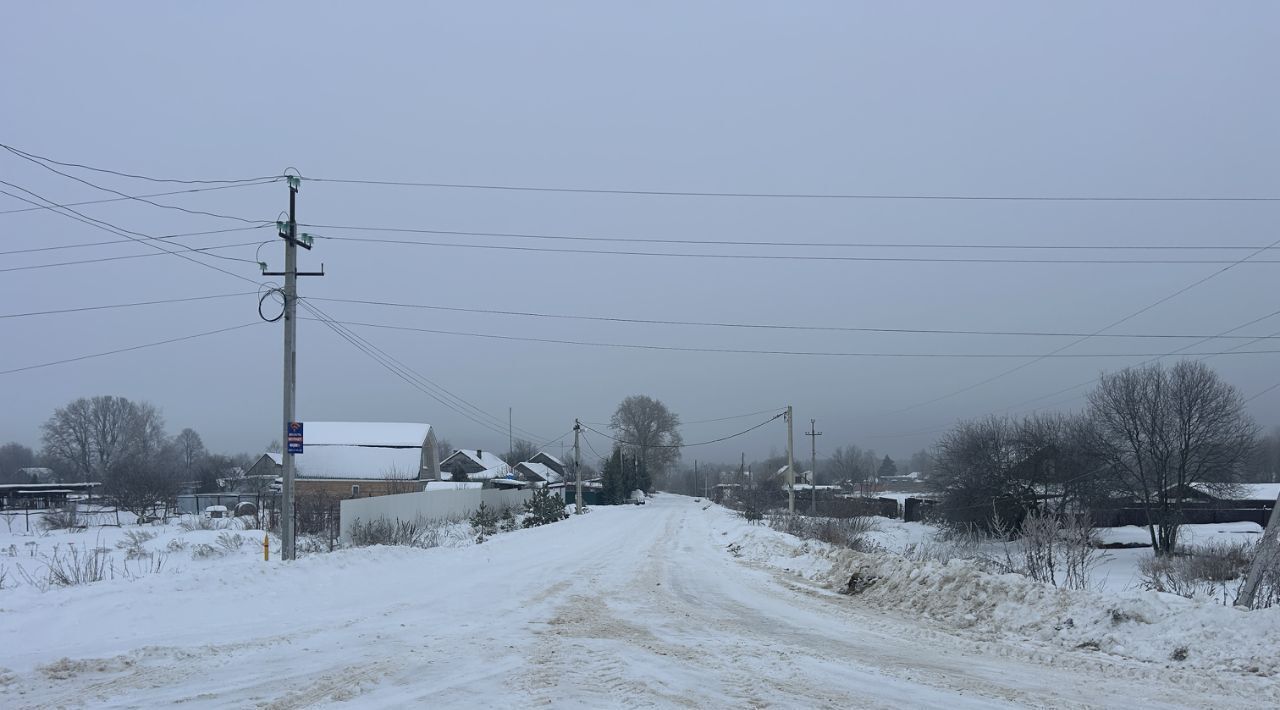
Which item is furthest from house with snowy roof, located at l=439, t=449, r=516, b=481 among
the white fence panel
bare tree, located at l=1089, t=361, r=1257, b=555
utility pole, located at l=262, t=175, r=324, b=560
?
utility pole, located at l=262, t=175, r=324, b=560

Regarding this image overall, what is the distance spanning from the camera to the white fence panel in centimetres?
2748

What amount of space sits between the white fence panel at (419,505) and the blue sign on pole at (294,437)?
9274 millimetres

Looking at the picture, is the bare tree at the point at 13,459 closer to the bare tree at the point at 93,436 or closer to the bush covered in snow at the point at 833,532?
the bare tree at the point at 93,436

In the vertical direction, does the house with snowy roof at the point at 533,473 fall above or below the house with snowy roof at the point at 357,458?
below

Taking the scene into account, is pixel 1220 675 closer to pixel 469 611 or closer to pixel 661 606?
pixel 661 606

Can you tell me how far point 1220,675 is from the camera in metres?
8.60

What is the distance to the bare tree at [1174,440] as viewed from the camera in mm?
39375

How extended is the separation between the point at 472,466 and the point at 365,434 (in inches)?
1219

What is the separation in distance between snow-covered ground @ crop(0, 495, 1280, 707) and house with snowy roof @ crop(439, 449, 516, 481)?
81300mm

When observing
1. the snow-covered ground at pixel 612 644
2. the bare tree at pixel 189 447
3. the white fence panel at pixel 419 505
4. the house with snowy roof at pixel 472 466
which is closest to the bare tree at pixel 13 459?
the bare tree at pixel 189 447

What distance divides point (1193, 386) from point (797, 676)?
1554 inches

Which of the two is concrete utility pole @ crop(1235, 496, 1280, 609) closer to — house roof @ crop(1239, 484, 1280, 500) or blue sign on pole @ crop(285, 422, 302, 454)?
blue sign on pole @ crop(285, 422, 302, 454)

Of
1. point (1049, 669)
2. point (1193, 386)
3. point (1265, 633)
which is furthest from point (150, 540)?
point (1193, 386)

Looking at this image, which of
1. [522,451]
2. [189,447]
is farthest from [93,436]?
[522,451]
